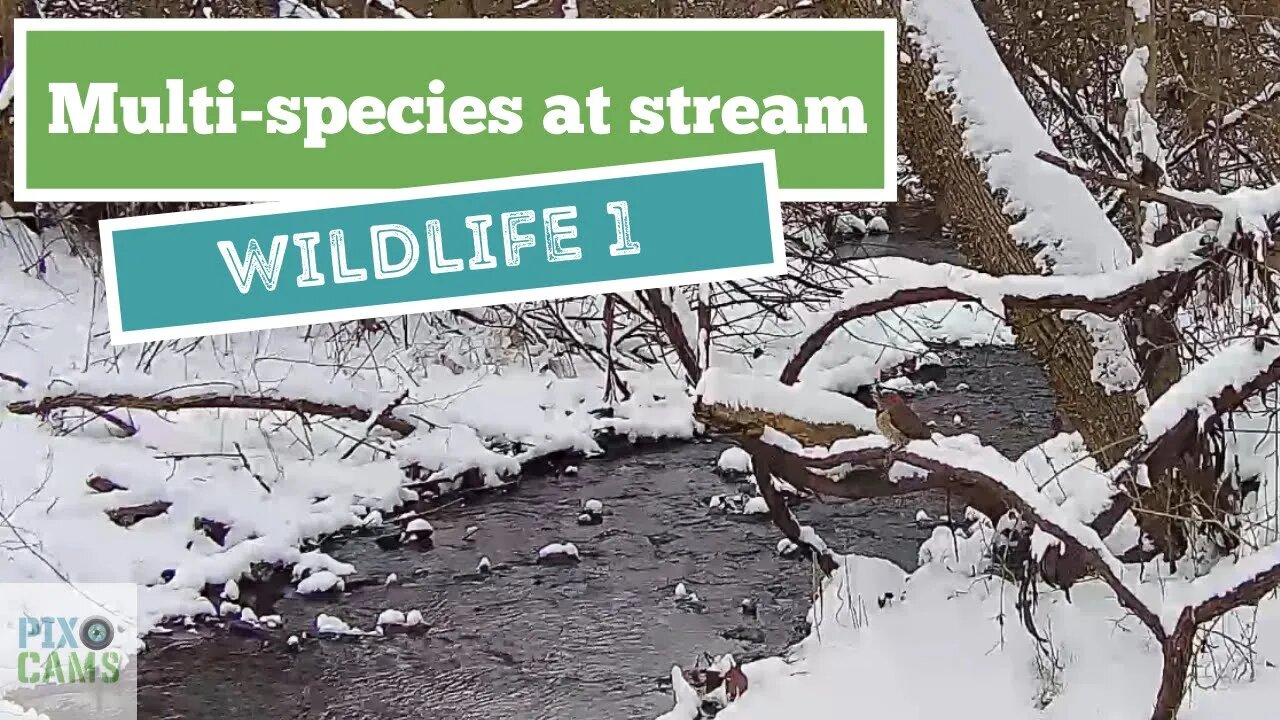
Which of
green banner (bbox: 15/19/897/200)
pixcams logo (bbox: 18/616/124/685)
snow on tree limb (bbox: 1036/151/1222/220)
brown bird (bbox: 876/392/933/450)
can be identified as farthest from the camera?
pixcams logo (bbox: 18/616/124/685)

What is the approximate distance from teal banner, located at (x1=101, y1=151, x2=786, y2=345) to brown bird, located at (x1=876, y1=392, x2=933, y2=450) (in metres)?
0.64

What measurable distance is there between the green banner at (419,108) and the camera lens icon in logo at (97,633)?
1.69m

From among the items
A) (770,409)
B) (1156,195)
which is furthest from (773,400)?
(1156,195)

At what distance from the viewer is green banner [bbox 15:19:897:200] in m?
2.99

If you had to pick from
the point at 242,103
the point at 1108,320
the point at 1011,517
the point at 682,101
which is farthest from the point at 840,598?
the point at 242,103

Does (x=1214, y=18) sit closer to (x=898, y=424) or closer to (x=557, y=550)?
(x=898, y=424)

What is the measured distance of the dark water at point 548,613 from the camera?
403cm

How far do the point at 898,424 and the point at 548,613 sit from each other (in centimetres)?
189

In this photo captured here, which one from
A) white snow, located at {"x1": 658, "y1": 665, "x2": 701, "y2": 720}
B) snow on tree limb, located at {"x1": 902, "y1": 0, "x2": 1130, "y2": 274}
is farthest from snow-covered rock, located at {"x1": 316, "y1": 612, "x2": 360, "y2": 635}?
snow on tree limb, located at {"x1": 902, "y1": 0, "x2": 1130, "y2": 274}

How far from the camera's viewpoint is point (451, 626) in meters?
4.51

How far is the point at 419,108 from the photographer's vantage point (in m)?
3.07

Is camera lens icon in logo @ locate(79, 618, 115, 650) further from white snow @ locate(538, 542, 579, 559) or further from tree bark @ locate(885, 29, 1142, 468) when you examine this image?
tree bark @ locate(885, 29, 1142, 468)

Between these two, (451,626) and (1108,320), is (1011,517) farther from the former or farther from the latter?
(451,626)

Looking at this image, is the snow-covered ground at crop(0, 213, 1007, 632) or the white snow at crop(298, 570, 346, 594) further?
the snow-covered ground at crop(0, 213, 1007, 632)
